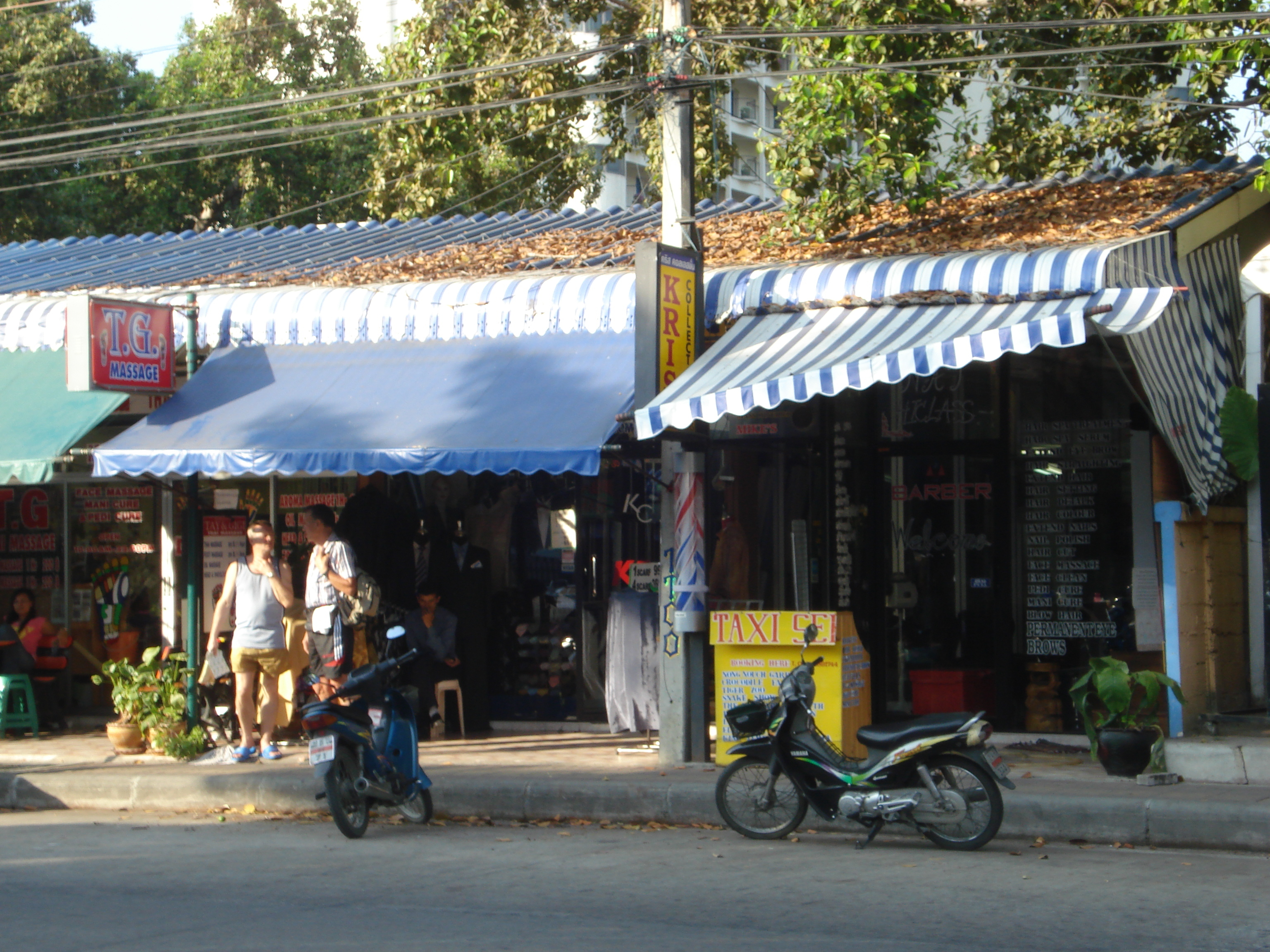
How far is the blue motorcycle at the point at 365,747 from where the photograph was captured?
8.11 metres

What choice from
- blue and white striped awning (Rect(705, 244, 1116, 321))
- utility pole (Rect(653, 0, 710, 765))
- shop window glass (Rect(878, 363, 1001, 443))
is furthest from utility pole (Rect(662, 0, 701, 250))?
shop window glass (Rect(878, 363, 1001, 443))

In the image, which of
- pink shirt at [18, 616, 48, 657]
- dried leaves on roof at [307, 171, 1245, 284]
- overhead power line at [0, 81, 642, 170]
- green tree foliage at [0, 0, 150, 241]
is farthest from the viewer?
green tree foliage at [0, 0, 150, 241]

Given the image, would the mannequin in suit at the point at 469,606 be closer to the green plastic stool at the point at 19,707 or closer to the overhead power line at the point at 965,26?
the green plastic stool at the point at 19,707

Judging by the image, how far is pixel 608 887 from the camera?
267 inches

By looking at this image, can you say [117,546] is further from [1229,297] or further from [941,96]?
[1229,297]

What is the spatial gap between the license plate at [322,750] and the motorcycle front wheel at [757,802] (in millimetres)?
2262

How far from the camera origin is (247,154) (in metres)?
26.9

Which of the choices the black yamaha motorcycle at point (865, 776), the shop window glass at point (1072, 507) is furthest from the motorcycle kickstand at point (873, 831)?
the shop window glass at point (1072, 507)

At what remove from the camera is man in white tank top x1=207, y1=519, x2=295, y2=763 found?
10.4 metres

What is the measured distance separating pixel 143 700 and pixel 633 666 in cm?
397

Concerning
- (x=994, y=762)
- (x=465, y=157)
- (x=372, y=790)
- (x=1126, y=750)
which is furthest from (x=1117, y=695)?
(x=465, y=157)

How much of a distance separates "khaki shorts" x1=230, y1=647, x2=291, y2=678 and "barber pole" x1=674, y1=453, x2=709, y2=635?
10.2ft

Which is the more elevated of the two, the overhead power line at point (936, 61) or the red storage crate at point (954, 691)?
the overhead power line at point (936, 61)

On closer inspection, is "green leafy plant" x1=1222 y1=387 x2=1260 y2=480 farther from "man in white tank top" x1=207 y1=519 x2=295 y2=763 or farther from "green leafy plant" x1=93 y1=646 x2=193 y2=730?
"green leafy plant" x1=93 y1=646 x2=193 y2=730
